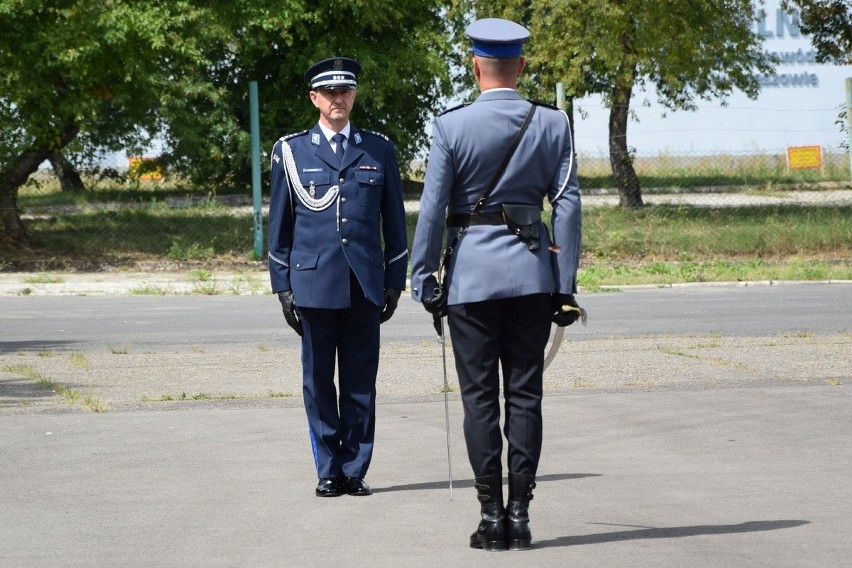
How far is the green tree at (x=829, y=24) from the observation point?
25547 mm

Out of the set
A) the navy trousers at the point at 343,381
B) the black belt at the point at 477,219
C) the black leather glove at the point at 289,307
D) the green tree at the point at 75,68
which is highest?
the green tree at the point at 75,68

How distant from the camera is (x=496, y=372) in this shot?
5531 millimetres

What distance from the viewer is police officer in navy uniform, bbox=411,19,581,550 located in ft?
17.8

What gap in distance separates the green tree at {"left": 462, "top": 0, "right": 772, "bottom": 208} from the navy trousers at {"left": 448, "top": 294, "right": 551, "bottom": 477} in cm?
1760

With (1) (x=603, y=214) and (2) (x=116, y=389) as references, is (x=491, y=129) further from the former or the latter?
(1) (x=603, y=214)

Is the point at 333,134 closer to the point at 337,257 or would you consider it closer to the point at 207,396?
the point at 337,257

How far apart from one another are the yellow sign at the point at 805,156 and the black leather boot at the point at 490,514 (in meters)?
33.9

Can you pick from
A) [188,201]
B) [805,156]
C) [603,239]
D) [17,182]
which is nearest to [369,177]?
[17,182]

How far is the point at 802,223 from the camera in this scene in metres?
23.4

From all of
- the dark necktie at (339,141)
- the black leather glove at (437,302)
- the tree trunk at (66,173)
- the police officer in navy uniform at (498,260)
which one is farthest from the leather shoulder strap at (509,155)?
the tree trunk at (66,173)

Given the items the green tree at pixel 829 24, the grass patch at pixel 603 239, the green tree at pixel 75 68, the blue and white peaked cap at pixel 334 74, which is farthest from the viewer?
the green tree at pixel 829 24

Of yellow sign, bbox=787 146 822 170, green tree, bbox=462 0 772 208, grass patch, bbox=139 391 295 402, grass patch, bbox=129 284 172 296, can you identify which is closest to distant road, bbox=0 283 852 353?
grass patch, bbox=129 284 172 296

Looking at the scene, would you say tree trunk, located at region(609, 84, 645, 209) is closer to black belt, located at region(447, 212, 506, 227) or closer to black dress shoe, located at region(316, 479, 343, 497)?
black dress shoe, located at region(316, 479, 343, 497)

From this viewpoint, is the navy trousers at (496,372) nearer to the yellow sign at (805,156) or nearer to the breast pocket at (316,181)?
the breast pocket at (316,181)
